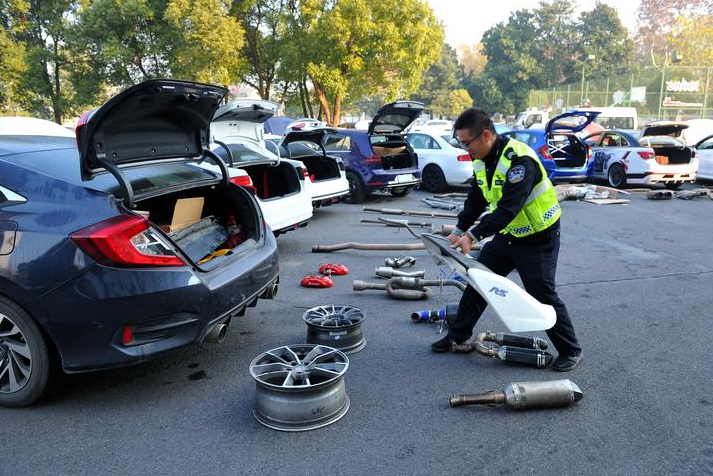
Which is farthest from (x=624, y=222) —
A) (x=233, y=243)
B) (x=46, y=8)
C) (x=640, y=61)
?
(x=640, y=61)

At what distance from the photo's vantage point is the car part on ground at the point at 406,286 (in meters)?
5.50

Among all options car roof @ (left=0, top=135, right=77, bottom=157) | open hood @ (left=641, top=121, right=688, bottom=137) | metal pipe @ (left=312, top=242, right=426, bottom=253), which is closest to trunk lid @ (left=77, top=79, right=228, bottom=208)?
car roof @ (left=0, top=135, right=77, bottom=157)

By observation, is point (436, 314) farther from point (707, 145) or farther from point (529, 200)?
point (707, 145)

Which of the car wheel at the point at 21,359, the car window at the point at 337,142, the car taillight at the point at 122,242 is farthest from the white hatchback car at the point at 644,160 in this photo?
the car wheel at the point at 21,359

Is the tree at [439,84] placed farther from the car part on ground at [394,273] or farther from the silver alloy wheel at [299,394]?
the silver alloy wheel at [299,394]

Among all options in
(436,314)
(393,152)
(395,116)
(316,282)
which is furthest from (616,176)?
(436,314)

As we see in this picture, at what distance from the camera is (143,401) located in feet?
11.5

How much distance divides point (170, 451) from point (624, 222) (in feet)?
30.0

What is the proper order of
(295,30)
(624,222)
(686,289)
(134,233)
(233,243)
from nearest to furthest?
(134,233)
(233,243)
(686,289)
(624,222)
(295,30)

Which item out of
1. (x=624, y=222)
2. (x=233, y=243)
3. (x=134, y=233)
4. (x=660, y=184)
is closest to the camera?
(x=134, y=233)

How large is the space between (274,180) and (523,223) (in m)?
4.33

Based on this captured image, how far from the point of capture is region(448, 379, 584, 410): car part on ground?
3.30 m

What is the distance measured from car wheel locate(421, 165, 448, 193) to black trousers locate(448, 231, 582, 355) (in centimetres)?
984

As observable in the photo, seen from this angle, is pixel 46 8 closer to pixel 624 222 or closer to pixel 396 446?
pixel 624 222
